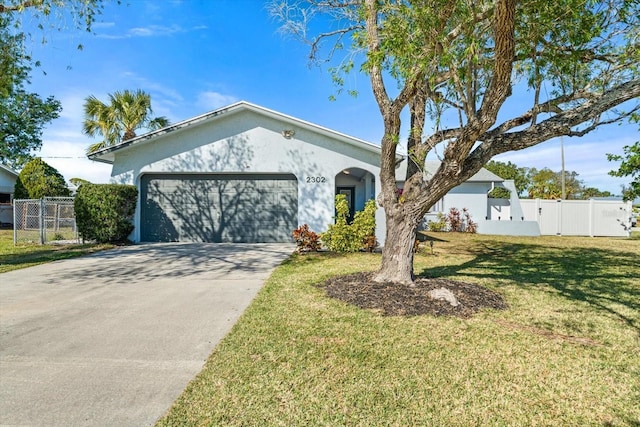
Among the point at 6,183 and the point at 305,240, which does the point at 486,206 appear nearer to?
the point at 305,240

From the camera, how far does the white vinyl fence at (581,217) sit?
1959 cm

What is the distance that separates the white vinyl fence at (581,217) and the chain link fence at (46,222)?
2315 cm

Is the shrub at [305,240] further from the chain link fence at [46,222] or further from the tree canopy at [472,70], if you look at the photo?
the chain link fence at [46,222]

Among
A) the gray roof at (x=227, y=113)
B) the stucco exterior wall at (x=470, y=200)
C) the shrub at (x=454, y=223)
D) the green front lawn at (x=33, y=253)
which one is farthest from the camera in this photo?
the stucco exterior wall at (x=470, y=200)

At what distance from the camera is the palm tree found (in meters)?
18.8

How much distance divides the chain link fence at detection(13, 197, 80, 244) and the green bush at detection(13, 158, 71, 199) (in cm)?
714

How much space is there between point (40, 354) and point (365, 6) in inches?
259

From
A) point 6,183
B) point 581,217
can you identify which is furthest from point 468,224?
point 6,183

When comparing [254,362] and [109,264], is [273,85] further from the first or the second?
[254,362]

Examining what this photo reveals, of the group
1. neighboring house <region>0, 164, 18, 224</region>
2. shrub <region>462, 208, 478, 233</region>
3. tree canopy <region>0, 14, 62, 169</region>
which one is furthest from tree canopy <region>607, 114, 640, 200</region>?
neighboring house <region>0, 164, 18, 224</region>

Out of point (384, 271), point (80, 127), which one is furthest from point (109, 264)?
point (80, 127)

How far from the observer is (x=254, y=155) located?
13.0m

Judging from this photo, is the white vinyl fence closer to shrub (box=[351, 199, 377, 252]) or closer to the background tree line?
shrub (box=[351, 199, 377, 252])

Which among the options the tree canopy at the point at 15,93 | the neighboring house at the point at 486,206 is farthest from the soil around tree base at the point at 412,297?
the neighboring house at the point at 486,206
